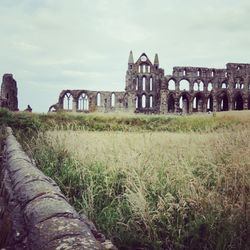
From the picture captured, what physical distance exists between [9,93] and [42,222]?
39.7 m

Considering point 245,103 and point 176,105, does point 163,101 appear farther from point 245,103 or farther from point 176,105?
point 245,103

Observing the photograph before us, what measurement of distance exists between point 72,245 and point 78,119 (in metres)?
21.5

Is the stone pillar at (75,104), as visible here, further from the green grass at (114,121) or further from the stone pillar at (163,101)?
the green grass at (114,121)

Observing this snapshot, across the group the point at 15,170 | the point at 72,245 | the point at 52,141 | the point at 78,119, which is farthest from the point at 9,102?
the point at 72,245

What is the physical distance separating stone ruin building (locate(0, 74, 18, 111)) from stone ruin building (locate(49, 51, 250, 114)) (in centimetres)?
1100

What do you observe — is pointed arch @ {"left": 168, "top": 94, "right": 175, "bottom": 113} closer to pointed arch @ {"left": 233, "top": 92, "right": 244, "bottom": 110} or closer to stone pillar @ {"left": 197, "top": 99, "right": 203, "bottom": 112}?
stone pillar @ {"left": 197, "top": 99, "right": 203, "bottom": 112}

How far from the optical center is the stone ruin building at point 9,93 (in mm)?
38594

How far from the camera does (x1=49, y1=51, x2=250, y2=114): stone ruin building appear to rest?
177 ft

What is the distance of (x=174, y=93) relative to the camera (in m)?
54.9

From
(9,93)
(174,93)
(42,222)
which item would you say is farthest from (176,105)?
(42,222)

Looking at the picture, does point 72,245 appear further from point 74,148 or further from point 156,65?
point 156,65

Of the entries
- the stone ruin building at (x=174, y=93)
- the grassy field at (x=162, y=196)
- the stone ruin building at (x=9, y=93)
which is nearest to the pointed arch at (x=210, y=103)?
the stone ruin building at (x=174, y=93)

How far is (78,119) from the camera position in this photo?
75.9ft

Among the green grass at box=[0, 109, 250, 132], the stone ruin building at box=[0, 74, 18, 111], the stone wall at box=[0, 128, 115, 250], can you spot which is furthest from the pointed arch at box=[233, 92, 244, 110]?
the stone wall at box=[0, 128, 115, 250]
